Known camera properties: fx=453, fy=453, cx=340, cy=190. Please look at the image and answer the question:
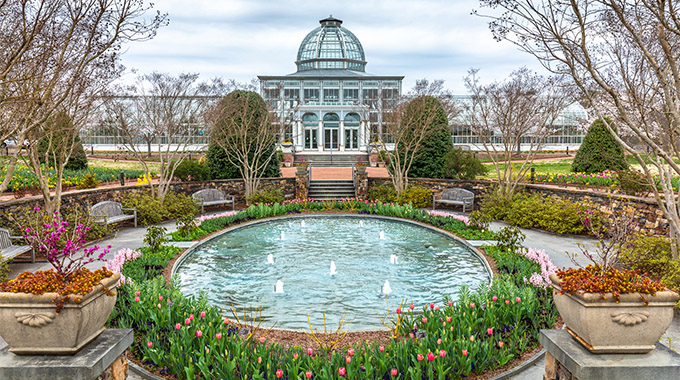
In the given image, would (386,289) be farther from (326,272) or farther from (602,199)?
(602,199)

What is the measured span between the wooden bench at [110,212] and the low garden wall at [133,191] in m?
0.93

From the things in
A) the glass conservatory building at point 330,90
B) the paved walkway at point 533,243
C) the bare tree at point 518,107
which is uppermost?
the glass conservatory building at point 330,90

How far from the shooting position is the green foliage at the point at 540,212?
40.6ft

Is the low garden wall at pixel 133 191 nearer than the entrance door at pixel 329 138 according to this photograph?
Yes

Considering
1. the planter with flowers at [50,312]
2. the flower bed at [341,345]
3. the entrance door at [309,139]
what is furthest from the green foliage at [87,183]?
the entrance door at [309,139]

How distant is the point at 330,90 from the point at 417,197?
38.9m

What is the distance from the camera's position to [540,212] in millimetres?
13070

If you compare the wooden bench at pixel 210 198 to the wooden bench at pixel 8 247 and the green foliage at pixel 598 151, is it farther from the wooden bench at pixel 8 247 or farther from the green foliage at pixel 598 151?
the green foliage at pixel 598 151

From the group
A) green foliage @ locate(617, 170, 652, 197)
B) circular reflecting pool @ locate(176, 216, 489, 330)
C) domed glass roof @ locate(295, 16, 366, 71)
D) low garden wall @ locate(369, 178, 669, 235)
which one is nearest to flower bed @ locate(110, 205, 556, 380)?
circular reflecting pool @ locate(176, 216, 489, 330)

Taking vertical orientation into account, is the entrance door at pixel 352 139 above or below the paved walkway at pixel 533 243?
above

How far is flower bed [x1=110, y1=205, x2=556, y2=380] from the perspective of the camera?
4277 mm

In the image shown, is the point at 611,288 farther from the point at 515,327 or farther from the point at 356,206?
the point at 356,206

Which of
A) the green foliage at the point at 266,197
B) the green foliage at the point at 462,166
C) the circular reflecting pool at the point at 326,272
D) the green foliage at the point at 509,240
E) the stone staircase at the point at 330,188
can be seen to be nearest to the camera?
the circular reflecting pool at the point at 326,272

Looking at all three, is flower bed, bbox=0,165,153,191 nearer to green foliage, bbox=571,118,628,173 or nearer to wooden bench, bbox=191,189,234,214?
wooden bench, bbox=191,189,234,214
